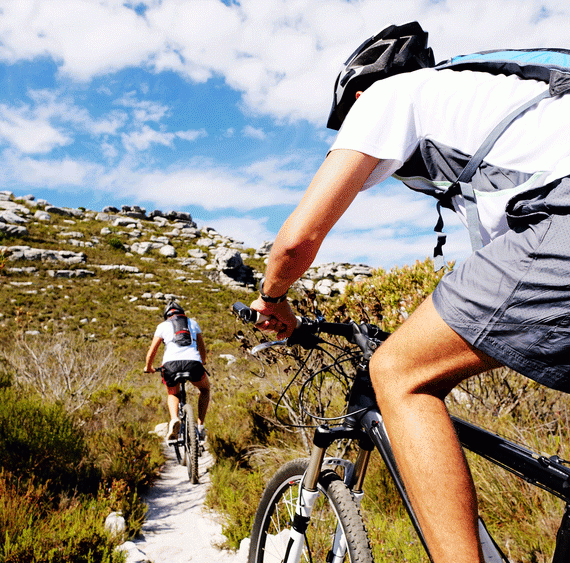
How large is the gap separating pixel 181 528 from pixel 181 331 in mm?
2470

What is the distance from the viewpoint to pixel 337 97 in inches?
63.8

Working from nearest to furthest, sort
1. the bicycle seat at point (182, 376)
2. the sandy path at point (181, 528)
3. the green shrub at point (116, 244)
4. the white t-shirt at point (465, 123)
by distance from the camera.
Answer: the white t-shirt at point (465, 123)
the sandy path at point (181, 528)
the bicycle seat at point (182, 376)
the green shrub at point (116, 244)

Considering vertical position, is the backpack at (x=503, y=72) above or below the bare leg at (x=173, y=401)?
above

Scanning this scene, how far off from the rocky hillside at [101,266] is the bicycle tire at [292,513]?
1631 centimetres

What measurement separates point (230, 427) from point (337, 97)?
16.8ft

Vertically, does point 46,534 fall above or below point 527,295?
below

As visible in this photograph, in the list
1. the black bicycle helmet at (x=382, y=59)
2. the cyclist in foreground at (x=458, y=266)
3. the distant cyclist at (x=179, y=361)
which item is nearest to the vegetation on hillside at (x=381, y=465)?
the distant cyclist at (x=179, y=361)

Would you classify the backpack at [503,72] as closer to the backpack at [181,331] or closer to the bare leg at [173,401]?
the backpack at [181,331]

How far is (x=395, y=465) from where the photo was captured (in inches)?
54.2

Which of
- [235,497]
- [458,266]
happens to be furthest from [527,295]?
[235,497]

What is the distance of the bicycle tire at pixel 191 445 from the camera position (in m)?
5.13

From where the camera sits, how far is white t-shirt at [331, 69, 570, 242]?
1.06 m

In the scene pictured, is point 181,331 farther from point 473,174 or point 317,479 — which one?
point 473,174

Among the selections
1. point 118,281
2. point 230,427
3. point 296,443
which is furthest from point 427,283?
point 118,281
